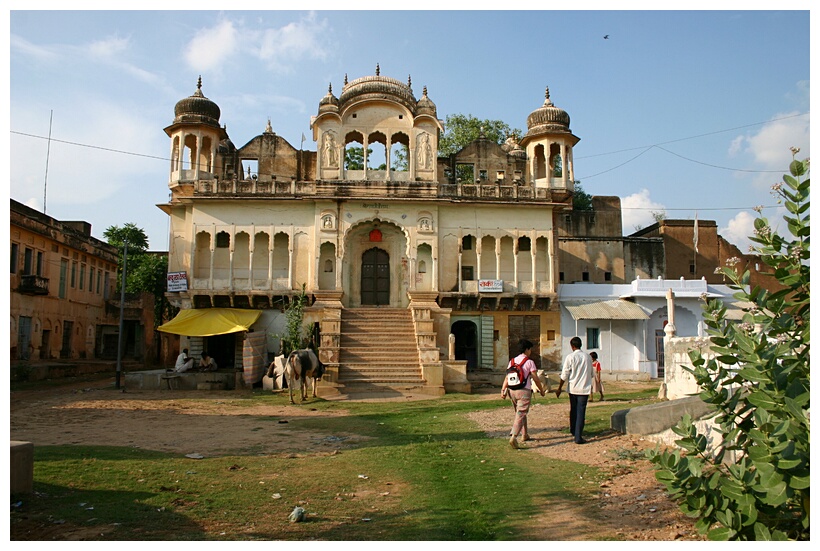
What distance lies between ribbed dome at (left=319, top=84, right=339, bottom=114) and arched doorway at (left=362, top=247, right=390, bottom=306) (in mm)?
6139

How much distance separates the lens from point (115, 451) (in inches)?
385

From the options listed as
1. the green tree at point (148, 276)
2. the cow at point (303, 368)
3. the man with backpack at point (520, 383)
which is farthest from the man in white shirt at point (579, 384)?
the green tree at point (148, 276)

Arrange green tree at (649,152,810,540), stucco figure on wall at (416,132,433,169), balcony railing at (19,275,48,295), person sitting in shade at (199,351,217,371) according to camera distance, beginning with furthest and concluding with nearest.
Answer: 1. stucco figure on wall at (416,132,433,169)
2. balcony railing at (19,275,48,295)
3. person sitting in shade at (199,351,217,371)
4. green tree at (649,152,810,540)

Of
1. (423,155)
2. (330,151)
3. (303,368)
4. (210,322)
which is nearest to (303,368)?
(303,368)

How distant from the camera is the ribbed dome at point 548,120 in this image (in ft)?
92.6

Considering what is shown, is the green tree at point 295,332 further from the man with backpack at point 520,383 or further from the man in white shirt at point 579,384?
the man in white shirt at point 579,384

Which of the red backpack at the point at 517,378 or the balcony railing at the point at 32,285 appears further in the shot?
the balcony railing at the point at 32,285

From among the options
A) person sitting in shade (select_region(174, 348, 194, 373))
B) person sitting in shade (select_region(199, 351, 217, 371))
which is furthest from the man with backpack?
person sitting in shade (select_region(199, 351, 217, 371))

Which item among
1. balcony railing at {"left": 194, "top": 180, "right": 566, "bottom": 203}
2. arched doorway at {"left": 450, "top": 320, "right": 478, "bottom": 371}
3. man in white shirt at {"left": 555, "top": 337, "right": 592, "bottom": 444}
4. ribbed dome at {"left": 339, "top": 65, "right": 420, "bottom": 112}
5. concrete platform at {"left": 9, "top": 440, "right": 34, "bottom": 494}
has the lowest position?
concrete platform at {"left": 9, "top": 440, "right": 34, "bottom": 494}

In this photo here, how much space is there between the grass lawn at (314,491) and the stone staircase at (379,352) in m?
9.46

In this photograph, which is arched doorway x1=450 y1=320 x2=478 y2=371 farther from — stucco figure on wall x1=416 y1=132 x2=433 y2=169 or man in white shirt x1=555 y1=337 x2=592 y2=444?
man in white shirt x1=555 y1=337 x2=592 y2=444

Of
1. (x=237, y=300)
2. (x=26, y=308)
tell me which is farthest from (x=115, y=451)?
(x=26, y=308)

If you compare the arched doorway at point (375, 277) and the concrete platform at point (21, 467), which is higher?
the arched doorway at point (375, 277)

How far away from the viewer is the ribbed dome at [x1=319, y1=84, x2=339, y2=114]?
88.4ft
